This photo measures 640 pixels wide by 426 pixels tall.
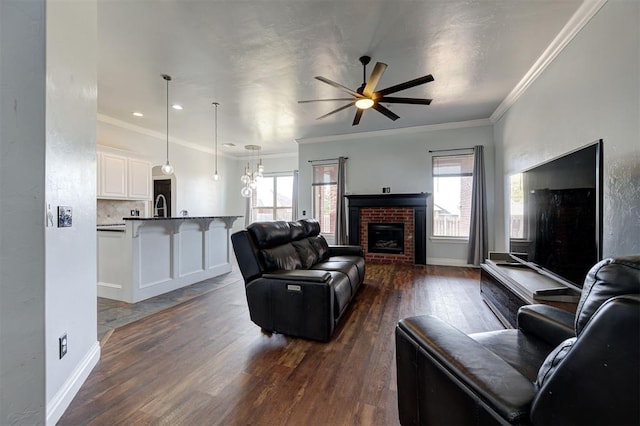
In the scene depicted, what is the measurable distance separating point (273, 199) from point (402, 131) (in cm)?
413

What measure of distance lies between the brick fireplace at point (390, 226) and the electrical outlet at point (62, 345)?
189 inches

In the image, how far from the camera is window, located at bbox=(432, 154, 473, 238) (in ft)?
17.1

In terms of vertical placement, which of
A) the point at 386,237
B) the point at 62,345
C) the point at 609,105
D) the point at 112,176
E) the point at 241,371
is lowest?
the point at 241,371

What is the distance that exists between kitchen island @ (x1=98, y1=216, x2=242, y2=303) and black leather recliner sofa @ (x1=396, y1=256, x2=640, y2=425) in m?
3.25

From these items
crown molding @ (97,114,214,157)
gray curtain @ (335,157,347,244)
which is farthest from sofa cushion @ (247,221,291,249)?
crown molding @ (97,114,214,157)

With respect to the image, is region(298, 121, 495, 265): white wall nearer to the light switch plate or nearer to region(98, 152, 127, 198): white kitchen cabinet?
region(98, 152, 127, 198): white kitchen cabinet

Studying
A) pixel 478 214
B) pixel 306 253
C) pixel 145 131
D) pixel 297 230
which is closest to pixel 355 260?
pixel 306 253

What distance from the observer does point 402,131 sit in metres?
5.61

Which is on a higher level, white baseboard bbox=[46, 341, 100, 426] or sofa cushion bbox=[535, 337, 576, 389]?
sofa cushion bbox=[535, 337, 576, 389]

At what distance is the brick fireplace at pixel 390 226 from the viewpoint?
17.6 feet

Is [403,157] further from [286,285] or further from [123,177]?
[123,177]

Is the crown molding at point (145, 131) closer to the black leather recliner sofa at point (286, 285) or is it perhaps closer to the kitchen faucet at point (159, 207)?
the kitchen faucet at point (159, 207)

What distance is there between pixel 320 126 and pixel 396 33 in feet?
9.73

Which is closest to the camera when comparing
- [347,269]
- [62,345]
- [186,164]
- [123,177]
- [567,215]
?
[62,345]
